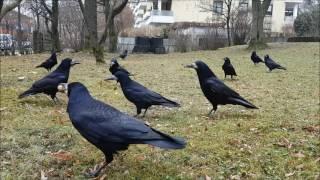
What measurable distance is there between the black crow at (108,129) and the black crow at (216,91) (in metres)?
3.19

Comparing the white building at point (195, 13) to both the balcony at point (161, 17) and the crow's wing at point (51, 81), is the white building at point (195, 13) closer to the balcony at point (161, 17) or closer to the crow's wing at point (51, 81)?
the balcony at point (161, 17)

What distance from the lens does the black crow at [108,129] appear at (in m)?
Answer: 4.25

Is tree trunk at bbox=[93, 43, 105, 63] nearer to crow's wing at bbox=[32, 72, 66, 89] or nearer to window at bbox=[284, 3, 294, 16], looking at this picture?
crow's wing at bbox=[32, 72, 66, 89]

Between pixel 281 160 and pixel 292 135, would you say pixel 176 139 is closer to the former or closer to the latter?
pixel 281 160

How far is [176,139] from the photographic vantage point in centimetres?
421

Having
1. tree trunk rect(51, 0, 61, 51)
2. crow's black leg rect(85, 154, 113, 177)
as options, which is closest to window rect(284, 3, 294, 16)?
tree trunk rect(51, 0, 61, 51)

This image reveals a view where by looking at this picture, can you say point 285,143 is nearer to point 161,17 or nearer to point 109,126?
point 109,126

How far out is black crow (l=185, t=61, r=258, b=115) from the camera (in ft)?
24.6

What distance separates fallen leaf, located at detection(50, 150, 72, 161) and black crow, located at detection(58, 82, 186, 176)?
60 centimetres

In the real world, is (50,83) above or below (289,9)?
below

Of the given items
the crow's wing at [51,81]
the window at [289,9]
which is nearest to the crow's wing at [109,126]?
the crow's wing at [51,81]

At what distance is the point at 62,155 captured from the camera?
211 inches

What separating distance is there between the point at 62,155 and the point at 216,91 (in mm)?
2972

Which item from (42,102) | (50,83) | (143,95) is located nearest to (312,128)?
(143,95)
